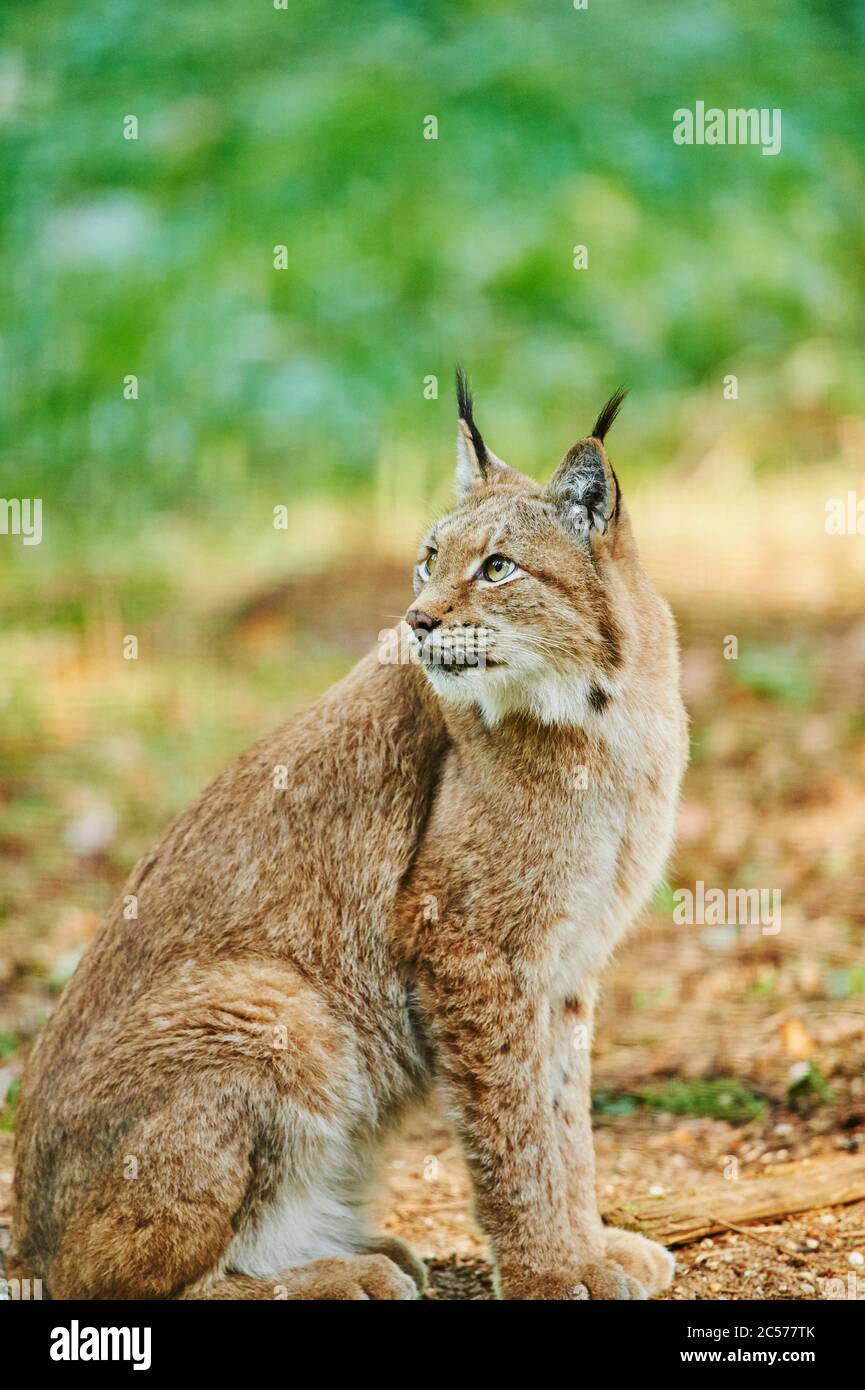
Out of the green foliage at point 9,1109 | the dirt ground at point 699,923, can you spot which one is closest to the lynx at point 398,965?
the dirt ground at point 699,923

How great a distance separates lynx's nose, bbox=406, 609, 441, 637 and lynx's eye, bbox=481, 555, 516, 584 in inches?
9.6

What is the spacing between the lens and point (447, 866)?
4.67 meters

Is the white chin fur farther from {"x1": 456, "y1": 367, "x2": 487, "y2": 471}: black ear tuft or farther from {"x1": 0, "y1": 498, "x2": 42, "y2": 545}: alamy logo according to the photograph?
{"x1": 0, "y1": 498, "x2": 42, "y2": 545}: alamy logo

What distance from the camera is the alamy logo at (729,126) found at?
10062mm

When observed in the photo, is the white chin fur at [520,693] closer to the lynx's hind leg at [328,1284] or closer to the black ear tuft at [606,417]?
the black ear tuft at [606,417]

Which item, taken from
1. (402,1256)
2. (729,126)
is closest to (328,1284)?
(402,1256)

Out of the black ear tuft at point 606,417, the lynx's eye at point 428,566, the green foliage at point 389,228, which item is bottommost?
the lynx's eye at point 428,566

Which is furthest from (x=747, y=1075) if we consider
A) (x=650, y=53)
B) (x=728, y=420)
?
(x=650, y=53)

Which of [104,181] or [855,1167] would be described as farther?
[104,181]

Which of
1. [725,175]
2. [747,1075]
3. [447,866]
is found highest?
[725,175]

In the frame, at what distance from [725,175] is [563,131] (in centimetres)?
121

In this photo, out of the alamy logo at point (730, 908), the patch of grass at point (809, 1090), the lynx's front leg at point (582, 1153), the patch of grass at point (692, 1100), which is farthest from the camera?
the alamy logo at point (730, 908)

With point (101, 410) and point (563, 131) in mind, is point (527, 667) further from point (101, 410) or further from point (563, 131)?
point (563, 131)

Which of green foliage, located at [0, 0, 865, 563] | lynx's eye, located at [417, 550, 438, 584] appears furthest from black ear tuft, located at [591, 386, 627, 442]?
green foliage, located at [0, 0, 865, 563]
